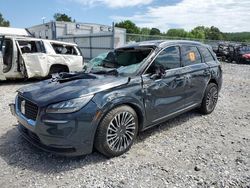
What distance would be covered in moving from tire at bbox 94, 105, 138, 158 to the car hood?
1.26 feet

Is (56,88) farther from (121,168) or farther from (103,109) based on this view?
(121,168)

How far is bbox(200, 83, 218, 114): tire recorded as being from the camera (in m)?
5.67

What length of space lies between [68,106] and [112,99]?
61cm

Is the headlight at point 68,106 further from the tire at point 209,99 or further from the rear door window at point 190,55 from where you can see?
the tire at point 209,99

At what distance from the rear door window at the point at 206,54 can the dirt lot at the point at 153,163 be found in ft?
5.13

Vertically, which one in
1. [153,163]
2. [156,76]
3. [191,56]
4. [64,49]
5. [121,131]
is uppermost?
[191,56]

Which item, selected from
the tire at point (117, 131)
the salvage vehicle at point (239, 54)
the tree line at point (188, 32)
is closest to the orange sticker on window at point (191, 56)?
the tire at point (117, 131)

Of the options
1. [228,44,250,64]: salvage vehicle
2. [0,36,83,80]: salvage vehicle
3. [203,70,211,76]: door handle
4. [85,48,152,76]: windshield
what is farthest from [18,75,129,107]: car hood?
[228,44,250,64]: salvage vehicle

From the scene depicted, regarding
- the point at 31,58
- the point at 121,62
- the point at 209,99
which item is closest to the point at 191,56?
the point at 209,99

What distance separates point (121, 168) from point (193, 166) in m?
0.99

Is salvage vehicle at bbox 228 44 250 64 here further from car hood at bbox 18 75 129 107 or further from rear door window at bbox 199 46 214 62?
car hood at bbox 18 75 129 107

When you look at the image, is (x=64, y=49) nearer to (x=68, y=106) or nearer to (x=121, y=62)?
(x=121, y=62)

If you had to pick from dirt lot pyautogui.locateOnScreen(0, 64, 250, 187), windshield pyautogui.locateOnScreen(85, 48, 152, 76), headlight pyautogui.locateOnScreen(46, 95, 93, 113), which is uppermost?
windshield pyautogui.locateOnScreen(85, 48, 152, 76)

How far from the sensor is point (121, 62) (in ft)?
15.3
